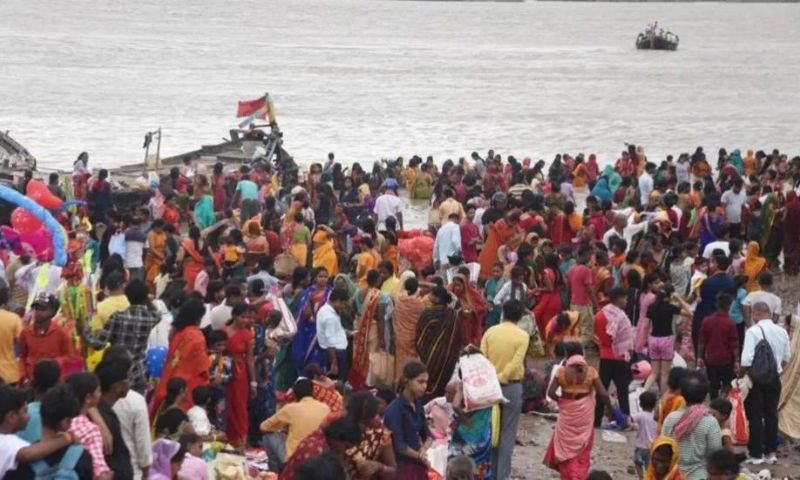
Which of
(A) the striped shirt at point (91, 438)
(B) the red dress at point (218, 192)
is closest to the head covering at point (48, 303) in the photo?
(A) the striped shirt at point (91, 438)

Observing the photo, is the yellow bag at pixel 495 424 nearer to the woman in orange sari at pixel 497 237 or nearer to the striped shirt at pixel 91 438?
the striped shirt at pixel 91 438

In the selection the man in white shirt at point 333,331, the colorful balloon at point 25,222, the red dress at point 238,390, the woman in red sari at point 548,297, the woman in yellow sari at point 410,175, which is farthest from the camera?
the woman in yellow sari at point 410,175

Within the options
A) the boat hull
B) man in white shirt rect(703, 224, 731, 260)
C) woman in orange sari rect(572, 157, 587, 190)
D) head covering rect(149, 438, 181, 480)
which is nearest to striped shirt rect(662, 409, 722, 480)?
head covering rect(149, 438, 181, 480)

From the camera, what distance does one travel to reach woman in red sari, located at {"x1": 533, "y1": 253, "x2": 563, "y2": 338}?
13.4 m

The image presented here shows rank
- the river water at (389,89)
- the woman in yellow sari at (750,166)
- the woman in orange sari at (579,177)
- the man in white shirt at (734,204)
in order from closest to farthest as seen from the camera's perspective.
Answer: the man in white shirt at (734,204)
the woman in yellow sari at (750,166)
the woman in orange sari at (579,177)
the river water at (389,89)

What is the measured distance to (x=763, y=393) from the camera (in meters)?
11.1

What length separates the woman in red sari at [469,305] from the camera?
1200 cm

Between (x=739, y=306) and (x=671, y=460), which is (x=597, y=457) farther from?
(x=671, y=460)

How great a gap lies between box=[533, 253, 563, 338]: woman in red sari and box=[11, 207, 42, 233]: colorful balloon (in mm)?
4835

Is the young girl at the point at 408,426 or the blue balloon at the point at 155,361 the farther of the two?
the blue balloon at the point at 155,361

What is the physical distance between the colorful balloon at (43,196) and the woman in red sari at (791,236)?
8428mm

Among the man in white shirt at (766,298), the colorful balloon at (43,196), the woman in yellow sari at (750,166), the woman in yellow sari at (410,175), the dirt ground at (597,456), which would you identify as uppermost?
the man in white shirt at (766,298)

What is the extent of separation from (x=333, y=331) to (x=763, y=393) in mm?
3153

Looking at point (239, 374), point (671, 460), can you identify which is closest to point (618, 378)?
point (239, 374)
